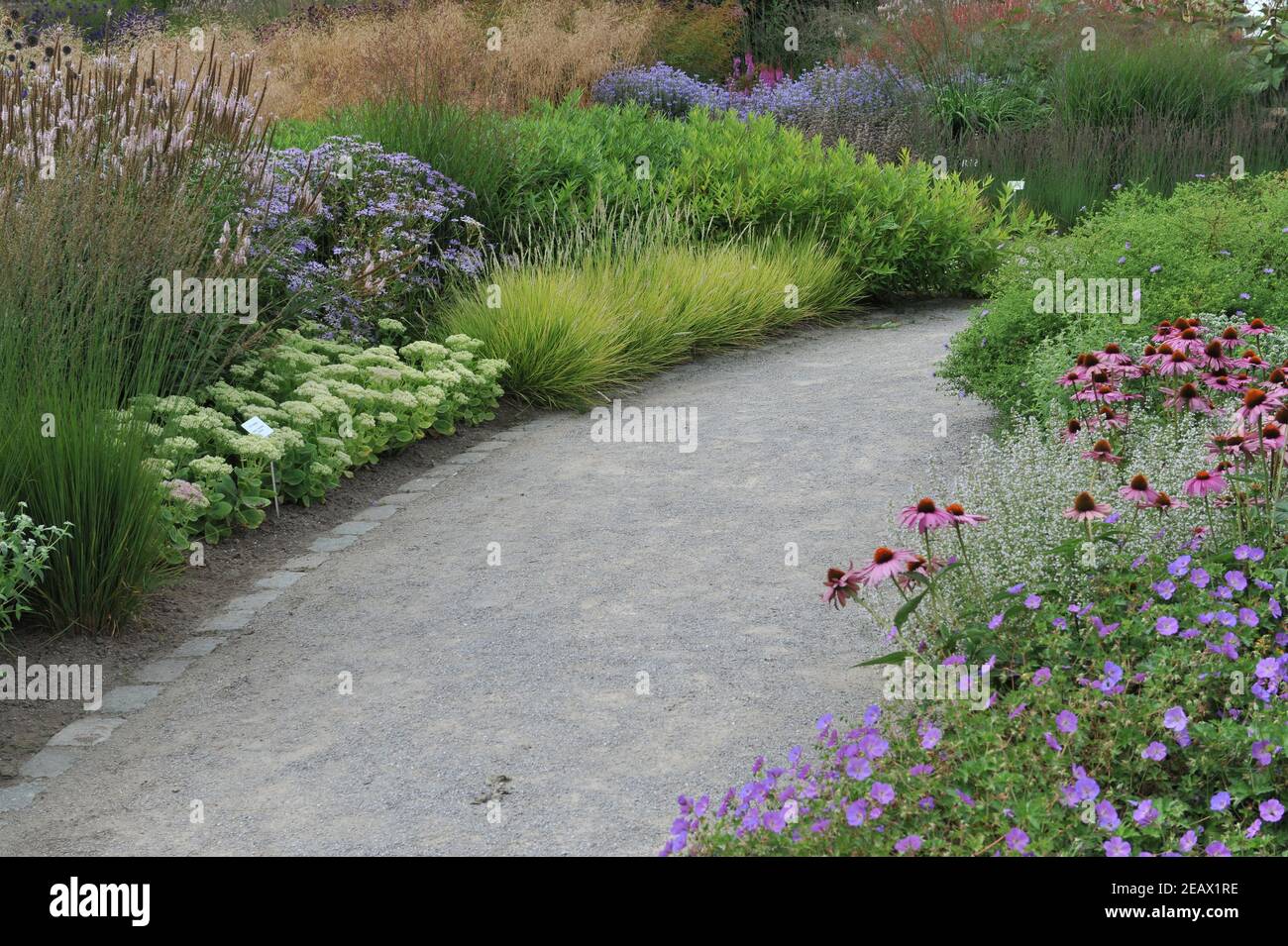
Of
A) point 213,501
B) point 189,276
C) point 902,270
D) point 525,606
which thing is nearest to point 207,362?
point 189,276

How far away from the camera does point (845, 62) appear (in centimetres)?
1595

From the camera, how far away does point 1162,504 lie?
12.5ft

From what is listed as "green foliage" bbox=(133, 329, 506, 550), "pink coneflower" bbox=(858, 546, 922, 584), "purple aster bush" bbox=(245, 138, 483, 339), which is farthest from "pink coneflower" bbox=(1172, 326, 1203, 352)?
"purple aster bush" bbox=(245, 138, 483, 339)

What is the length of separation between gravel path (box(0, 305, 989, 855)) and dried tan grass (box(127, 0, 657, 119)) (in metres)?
4.44

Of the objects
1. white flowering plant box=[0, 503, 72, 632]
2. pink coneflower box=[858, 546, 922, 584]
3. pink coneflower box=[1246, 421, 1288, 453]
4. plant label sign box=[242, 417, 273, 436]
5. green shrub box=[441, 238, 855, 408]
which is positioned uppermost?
pink coneflower box=[1246, 421, 1288, 453]

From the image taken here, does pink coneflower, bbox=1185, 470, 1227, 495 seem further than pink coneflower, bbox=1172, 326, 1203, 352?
No

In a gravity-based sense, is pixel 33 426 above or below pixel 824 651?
above

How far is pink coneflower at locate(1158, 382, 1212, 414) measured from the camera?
4297 millimetres

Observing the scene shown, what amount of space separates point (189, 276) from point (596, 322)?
104 inches

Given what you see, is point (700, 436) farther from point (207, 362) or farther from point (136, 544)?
point (136, 544)

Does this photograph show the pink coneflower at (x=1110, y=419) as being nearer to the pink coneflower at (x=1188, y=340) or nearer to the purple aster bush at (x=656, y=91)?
the pink coneflower at (x=1188, y=340)

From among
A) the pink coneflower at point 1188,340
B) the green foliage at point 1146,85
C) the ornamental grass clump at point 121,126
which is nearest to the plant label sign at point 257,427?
the ornamental grass clump at point 121,126

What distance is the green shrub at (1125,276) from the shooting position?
659 cm

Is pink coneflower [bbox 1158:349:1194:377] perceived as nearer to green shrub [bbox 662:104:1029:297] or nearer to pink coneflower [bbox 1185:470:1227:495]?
pink coneflower [bbox 1185:470:1227:495]
